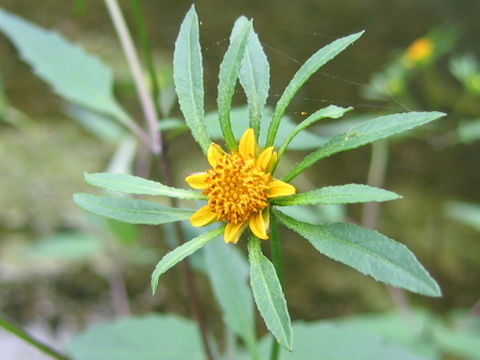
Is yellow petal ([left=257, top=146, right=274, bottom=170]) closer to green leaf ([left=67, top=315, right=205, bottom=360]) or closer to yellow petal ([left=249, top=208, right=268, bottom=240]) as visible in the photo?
yellow petal ([left=249, top=208, right=268, bottom=240])

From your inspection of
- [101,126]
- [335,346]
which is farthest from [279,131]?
[101,126]

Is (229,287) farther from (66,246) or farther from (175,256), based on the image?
(66,246)

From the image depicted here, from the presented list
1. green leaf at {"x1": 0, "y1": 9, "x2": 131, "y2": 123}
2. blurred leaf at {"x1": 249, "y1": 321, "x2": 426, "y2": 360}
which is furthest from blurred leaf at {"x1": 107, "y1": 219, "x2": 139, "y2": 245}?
blurred leaf at {"x1": 249, "y1": 321, "x2": 426, "y2": 360}

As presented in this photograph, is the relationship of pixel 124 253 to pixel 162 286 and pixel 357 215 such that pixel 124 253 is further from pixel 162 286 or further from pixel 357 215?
pixel 357 215

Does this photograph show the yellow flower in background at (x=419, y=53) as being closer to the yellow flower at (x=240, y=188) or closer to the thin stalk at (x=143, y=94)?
the thin stalk at (x=143, y=94)

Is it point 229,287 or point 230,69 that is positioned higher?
point 230,69
